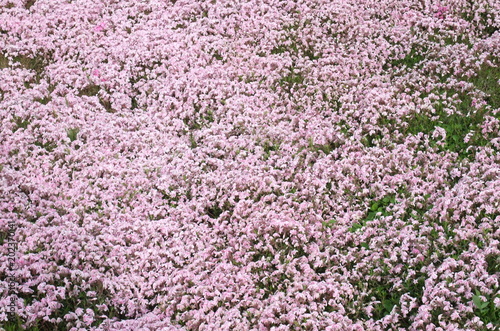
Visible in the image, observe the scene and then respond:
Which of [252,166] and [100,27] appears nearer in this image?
[252,166]

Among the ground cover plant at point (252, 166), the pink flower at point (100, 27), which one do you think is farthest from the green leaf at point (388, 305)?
the pink flower at point (100, 27)

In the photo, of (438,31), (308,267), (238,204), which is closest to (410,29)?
(438,31)

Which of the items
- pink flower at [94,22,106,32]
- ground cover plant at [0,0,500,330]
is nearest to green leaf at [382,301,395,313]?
ground cover plant at [0,0,500,330]

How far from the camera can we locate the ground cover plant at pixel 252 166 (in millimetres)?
7988

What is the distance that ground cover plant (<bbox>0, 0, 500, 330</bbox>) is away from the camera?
799 centimetres

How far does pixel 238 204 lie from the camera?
9.84 metres

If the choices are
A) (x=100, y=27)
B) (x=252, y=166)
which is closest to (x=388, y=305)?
(x=252, y=166)

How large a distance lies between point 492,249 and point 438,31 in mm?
8043

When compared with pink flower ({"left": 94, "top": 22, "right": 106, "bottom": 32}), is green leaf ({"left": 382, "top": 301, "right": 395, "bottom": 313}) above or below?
below

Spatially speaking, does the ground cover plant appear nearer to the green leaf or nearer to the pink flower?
the green leaf

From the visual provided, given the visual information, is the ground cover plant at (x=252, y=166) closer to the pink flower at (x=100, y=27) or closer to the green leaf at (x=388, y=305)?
the green leaf at (x=388, y=305)

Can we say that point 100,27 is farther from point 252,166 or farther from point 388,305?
point 388,305

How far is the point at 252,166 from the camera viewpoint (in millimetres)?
10641

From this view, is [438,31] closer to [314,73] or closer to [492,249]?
[314,73]
